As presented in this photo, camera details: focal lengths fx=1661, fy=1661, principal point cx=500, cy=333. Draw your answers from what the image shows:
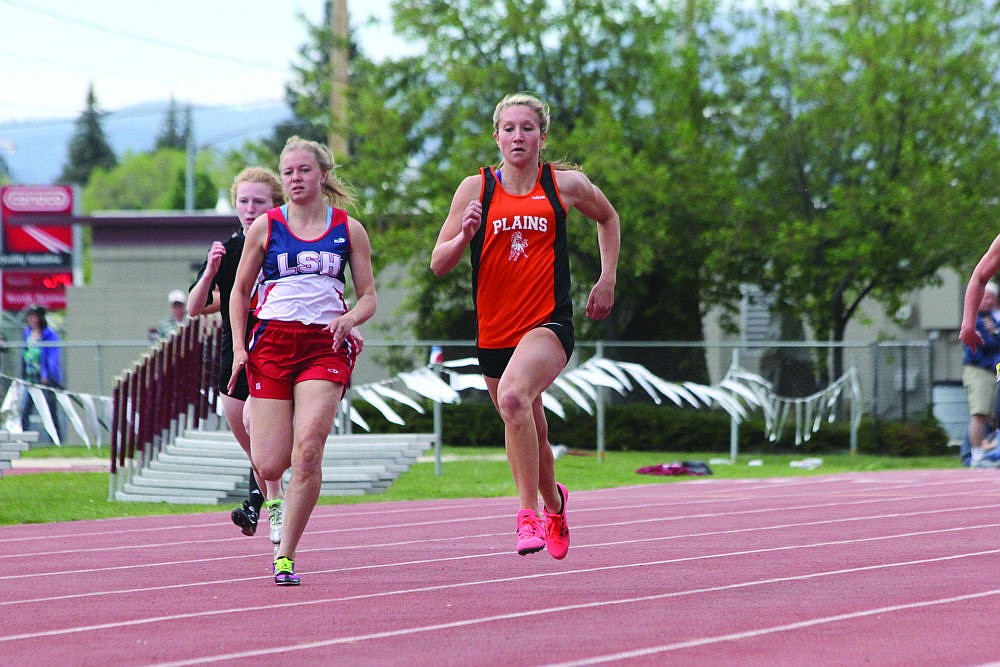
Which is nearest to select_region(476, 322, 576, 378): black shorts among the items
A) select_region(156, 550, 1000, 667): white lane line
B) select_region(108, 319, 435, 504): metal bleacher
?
select_region(156, 550, 1000, 667): white lane line

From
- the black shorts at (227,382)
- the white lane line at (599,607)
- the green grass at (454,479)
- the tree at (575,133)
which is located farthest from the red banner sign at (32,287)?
the white lane line at (599,607)

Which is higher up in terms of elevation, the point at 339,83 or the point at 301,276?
Result: the point at 339,83

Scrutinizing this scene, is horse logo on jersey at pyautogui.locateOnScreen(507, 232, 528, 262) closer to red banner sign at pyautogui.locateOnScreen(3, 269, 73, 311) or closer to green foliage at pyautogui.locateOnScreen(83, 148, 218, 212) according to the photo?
red banner sign at pyautogui.locateOnScreen(3, 269, 73, 311)

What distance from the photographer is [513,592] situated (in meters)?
6.76

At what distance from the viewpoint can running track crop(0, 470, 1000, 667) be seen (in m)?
5.29

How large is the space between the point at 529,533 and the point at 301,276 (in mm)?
1500

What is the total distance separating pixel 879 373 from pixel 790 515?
11641mm

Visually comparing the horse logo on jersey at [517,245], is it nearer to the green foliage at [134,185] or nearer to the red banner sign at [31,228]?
the red banner sign at [31,228]

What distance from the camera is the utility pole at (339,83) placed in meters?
29.5

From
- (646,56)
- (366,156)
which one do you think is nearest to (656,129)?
(646,56)

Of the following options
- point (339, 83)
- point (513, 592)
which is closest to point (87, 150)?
point (339, 83)

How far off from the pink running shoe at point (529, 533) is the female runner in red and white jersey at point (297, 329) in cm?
90

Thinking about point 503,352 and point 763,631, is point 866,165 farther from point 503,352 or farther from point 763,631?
point 763,631

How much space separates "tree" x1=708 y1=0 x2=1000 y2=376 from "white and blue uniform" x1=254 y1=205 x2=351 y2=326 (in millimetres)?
18370
